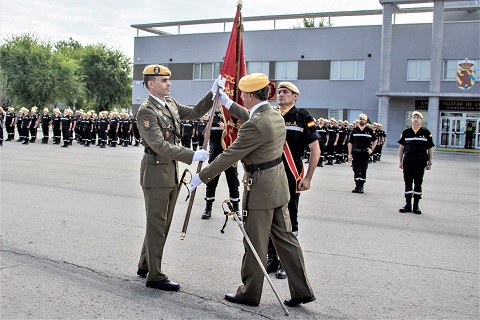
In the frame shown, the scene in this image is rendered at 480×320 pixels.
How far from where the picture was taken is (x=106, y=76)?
60.6 metres

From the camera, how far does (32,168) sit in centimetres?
1514

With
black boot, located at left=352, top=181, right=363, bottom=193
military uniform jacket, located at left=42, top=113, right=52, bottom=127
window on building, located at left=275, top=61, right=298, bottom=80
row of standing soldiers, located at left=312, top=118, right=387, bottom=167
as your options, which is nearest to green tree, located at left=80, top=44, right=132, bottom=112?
window on building, located at left=275, top=61, right=298, bottom=80

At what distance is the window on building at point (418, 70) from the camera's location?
117ft

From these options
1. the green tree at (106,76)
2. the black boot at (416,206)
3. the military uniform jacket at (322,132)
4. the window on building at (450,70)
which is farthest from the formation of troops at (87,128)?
the green tree at (106,76)

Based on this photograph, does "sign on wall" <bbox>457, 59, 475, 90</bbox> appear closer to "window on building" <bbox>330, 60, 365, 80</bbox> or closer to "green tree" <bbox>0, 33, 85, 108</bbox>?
"window on building" <bbox>330, 60, 365, 80</bbox>

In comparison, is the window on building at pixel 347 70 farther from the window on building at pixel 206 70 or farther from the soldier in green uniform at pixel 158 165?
the soldier in green uniform at pixel 158 165

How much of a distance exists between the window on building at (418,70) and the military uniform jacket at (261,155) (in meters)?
34.3

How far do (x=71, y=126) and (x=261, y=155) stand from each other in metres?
24.1

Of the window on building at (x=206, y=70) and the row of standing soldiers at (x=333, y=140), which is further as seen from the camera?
the window on building at (x=206, y=70)

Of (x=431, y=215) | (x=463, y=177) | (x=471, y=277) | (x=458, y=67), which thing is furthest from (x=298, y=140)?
(x=458, y=67)

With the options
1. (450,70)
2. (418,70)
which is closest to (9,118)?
(418,70)

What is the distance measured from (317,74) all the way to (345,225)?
31919 mm

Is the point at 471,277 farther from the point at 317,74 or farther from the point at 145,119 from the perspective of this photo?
the point at 317,74

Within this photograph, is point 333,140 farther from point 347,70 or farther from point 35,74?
point 35,74
